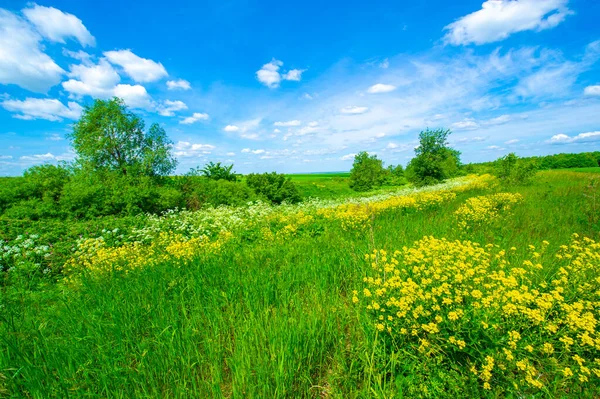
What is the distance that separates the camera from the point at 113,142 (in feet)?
63.2

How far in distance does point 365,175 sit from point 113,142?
40729mm

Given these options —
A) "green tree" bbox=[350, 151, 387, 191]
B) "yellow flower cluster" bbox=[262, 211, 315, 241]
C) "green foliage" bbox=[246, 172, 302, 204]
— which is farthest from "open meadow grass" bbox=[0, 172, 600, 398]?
"green tree" bbox=[350, 151, 387, 191]

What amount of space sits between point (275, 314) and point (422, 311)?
156 cm

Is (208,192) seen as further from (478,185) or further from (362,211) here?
(478,185)

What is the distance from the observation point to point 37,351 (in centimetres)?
230

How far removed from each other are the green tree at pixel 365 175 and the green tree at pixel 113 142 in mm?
36521

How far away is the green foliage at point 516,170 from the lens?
16.4 m

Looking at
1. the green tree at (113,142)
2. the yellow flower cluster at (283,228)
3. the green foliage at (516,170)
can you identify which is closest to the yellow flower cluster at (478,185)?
the green foliage at (516,170)

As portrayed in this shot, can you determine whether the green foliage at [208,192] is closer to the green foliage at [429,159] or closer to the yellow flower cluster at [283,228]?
the yellow flower cluster at [283,228]

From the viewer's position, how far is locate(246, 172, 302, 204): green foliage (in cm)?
2159

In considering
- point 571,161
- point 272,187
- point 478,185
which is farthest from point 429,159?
point 571,161

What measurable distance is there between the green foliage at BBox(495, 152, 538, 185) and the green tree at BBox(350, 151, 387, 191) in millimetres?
27805

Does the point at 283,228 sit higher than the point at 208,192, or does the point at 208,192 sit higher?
the point at 208,192

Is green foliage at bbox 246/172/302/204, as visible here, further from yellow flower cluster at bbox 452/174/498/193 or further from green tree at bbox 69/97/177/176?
yellow flower cluster at bbox 452/174/498/193
